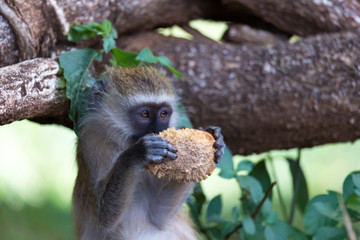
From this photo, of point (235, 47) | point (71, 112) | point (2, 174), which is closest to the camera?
point (71, 112)

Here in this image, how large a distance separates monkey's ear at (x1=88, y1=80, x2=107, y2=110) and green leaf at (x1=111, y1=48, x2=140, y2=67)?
244 mm

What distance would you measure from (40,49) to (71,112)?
551 millimetres

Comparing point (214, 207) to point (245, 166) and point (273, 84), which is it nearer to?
point (245, 166)

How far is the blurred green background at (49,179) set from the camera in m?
5.34

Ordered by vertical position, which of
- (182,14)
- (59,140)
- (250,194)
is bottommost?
(59,140)

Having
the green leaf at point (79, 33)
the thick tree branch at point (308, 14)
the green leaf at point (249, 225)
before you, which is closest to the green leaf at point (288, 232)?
the green leaf at point (249, 225)

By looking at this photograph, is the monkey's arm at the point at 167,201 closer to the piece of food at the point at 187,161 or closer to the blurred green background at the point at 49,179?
the piece of food at the point at 187,161

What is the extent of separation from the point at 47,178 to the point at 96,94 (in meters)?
2.88

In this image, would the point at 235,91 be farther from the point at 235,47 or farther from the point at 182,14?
the point at 182,14

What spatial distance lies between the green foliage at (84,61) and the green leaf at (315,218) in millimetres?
1223

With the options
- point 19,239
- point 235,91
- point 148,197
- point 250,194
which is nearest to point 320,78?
point 235,91

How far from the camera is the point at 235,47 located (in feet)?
13.5

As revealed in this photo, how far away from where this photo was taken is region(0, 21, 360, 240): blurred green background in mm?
5344

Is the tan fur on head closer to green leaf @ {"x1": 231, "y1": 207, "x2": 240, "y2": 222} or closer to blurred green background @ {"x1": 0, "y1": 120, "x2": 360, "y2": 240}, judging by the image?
green leaf @ {"x1": 231, "y1": 207, "x2": 240, "y2": 222}
